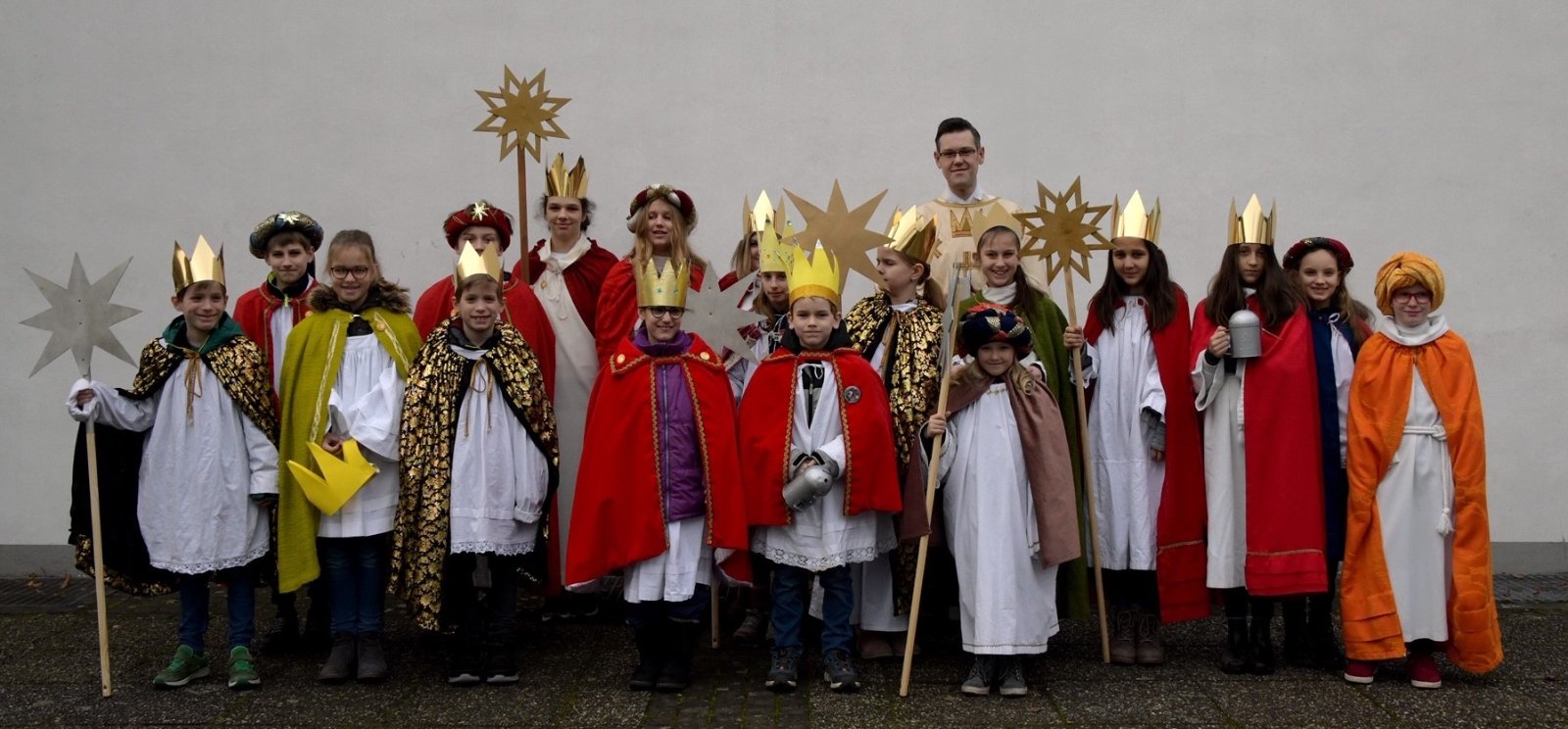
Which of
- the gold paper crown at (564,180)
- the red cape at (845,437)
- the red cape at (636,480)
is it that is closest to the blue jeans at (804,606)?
the red cape at (636,480)

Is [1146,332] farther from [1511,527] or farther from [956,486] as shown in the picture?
[1511,527]

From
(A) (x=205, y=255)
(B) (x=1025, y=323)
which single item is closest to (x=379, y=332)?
(A) (x=205, y=255)

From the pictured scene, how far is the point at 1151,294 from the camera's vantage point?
557cm

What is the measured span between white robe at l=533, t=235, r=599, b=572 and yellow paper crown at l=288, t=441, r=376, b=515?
4.43ft

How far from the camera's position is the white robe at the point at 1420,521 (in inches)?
200

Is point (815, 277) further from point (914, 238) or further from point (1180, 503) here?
point (1180, 503)

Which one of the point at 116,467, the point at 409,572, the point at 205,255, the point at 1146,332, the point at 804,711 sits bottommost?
the point at 804,711

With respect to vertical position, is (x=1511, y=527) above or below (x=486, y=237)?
below

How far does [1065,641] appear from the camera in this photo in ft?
19.1

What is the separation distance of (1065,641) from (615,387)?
228 cm

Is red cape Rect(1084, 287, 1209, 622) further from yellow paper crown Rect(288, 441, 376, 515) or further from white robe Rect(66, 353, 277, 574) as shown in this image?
white robe Rect(66, 353, 277, 574)

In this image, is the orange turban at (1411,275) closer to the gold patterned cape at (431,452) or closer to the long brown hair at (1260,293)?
the long brown hair at (1260,293)

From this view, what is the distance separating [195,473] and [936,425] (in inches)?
110

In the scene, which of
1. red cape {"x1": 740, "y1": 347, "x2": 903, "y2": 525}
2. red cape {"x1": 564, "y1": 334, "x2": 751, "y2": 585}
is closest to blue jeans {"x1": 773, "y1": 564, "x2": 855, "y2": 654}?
red cape {"x1": 564, "y1": 334, "x2": 751, "y2": 585}
